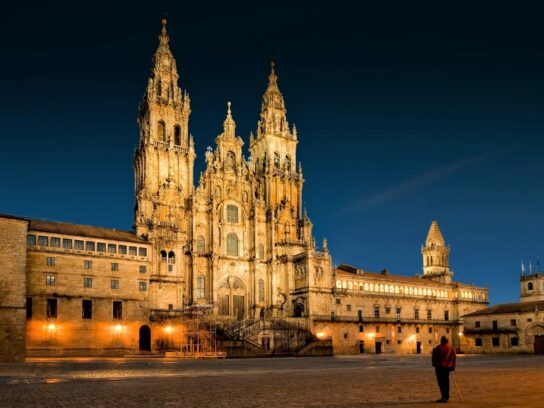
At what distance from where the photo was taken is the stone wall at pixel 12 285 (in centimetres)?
5297

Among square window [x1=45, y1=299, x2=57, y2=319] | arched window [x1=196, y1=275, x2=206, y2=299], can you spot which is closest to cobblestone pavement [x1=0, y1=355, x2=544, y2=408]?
square window [x1=45, y1=299, x2=57, y2=319]

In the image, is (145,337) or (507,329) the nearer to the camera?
(145,337)

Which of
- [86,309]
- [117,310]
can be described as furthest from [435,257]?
[86,309]

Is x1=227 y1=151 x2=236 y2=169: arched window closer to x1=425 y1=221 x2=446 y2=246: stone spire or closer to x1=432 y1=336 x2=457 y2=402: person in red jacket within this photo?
x1=425 y1=221 x2=446 y2=246: stone spire

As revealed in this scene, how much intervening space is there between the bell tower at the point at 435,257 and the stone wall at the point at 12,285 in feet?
296

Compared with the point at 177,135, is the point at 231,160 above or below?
below

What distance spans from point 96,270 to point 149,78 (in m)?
35.6

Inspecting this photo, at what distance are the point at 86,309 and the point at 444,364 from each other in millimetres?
59052

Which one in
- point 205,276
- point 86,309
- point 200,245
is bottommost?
point 86,309

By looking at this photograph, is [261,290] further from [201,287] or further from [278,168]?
[278,168]

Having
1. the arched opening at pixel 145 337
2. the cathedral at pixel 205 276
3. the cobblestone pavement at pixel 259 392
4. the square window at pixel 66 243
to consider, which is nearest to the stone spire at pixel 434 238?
the cathedral at pixel 205 276

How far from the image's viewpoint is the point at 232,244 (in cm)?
9519

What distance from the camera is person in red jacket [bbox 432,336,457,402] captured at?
1880 centimetres

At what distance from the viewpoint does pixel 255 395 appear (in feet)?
68.9
